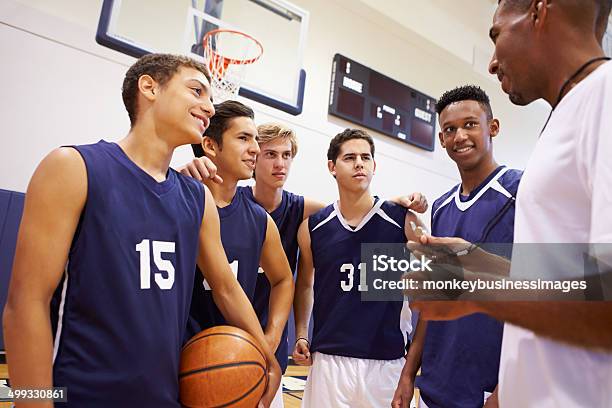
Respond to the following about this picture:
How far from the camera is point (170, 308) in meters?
1.36

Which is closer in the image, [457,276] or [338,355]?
[457,276]

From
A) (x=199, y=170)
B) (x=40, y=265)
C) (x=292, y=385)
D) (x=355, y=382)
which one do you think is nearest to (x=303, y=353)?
(x=355, y=382)

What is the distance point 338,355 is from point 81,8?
486 centimetres

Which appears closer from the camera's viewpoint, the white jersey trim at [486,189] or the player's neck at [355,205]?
the white jersey trim at [486,189]

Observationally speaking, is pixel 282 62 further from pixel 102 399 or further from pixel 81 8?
pixel 102 399

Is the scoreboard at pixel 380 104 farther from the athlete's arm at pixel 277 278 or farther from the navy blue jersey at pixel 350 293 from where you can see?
the athlete's arm at pixel 277 278

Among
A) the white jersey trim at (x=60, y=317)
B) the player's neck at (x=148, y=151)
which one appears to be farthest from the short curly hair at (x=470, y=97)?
the white jersey trim at (x=60, y=317)

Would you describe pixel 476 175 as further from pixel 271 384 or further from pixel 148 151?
pixel 148 151

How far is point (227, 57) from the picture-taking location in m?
5.25

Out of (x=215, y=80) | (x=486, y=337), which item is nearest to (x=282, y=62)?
(x=215, y=80)

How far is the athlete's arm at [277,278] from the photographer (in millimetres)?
2027

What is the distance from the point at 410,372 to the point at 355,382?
33cm

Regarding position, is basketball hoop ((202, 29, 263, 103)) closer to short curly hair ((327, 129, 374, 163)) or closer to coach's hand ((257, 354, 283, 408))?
short curly hair ((327, 129, 374, 163))

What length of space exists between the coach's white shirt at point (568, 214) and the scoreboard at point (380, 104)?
6.09 m
